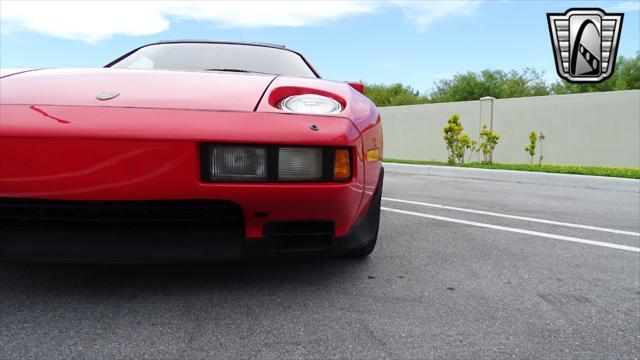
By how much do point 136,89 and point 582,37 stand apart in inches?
462

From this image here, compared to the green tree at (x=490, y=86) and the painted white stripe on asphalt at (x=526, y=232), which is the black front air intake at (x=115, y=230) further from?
the green tree at (x=490, y=86)

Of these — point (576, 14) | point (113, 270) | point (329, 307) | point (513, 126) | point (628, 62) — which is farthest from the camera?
point (628, 62)

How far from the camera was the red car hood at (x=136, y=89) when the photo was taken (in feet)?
5.25

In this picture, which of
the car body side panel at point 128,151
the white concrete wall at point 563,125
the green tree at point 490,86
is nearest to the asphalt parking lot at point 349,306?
the car body side panel at point 128,151

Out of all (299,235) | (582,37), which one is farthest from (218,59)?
(582,37)

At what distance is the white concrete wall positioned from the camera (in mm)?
11727

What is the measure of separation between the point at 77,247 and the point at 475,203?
4.23 m

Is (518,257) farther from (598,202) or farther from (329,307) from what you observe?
(598,202)

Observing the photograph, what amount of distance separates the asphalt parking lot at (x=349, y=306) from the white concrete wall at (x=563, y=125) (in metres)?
10.8

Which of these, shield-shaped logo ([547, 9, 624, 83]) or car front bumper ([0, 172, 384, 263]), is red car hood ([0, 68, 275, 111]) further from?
shield-shaped logo ([547, 9, 624, 83])

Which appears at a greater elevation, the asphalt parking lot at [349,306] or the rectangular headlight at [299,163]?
the rectangular headlight at [299,163]

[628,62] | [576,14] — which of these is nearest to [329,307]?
[576,14]

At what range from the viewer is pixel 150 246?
5.18 ft

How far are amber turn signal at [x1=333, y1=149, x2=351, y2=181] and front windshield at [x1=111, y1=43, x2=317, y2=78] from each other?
3.53ft
